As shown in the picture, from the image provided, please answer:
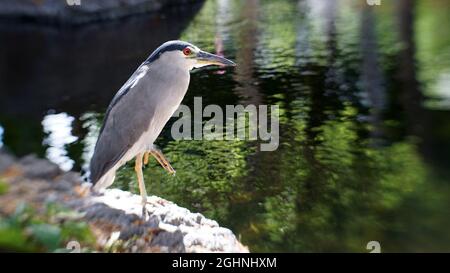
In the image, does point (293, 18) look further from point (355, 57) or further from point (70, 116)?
point (70, 116)

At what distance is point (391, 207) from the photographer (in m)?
6.01

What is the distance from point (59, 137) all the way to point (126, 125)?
4626 mm

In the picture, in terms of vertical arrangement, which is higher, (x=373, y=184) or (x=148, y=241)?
(x=148, y=241)

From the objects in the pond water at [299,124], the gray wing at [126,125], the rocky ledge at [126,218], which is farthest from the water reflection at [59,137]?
the gray wing at [126,125]

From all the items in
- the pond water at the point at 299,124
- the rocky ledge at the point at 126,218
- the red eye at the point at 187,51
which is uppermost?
the red eye at the point at 187,51

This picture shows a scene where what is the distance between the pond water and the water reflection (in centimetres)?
3

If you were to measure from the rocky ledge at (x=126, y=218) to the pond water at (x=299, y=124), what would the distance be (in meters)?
0.63

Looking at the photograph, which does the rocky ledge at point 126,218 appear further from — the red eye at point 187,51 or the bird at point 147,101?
the red eye at point 187,51

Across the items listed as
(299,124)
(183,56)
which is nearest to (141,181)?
(183,56)

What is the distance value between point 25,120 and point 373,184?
638 centimetres

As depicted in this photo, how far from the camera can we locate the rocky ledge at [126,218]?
442cm

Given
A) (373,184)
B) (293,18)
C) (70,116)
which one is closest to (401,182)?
(373,184)

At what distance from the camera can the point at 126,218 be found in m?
4.78

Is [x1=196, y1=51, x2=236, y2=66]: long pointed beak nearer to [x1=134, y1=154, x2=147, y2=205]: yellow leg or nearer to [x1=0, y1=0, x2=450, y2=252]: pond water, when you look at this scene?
[x1=134, y1=154, x2=147, y2=205]: yellow leg
